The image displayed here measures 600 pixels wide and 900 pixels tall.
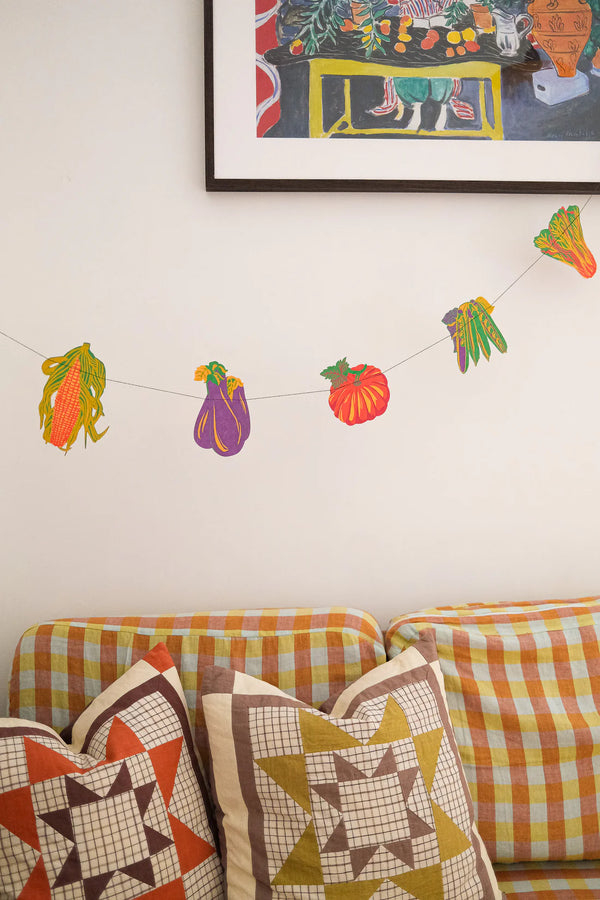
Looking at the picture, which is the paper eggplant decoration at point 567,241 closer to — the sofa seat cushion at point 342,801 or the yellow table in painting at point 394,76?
the yellow table in painting at point 394,76

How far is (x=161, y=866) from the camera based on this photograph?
0.99 meters

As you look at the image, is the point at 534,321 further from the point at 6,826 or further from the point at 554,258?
the point at 6,826

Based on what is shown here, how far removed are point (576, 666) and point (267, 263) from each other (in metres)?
1.05

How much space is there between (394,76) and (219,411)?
82cm

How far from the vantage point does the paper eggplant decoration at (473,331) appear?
140cm

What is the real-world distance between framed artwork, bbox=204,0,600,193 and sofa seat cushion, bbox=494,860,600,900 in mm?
1361

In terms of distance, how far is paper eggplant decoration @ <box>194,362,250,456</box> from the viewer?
1431 mm

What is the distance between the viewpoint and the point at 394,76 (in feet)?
4.69

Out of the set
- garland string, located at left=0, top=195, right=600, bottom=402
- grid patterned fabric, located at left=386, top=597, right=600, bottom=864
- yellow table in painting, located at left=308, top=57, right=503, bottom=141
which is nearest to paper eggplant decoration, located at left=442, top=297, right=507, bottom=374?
garland string, located at left=0, top=195, right=600, bottom=402

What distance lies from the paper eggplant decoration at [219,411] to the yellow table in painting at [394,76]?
0.56m

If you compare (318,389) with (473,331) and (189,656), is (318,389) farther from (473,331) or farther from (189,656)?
(189,656)

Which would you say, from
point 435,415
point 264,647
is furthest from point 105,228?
point 264,647

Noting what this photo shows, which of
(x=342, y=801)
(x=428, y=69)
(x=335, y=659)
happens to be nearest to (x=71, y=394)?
(x=335, y=659)

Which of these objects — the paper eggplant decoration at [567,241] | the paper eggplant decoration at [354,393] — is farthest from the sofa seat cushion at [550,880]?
the paper eggplant decoration at [567,241]
